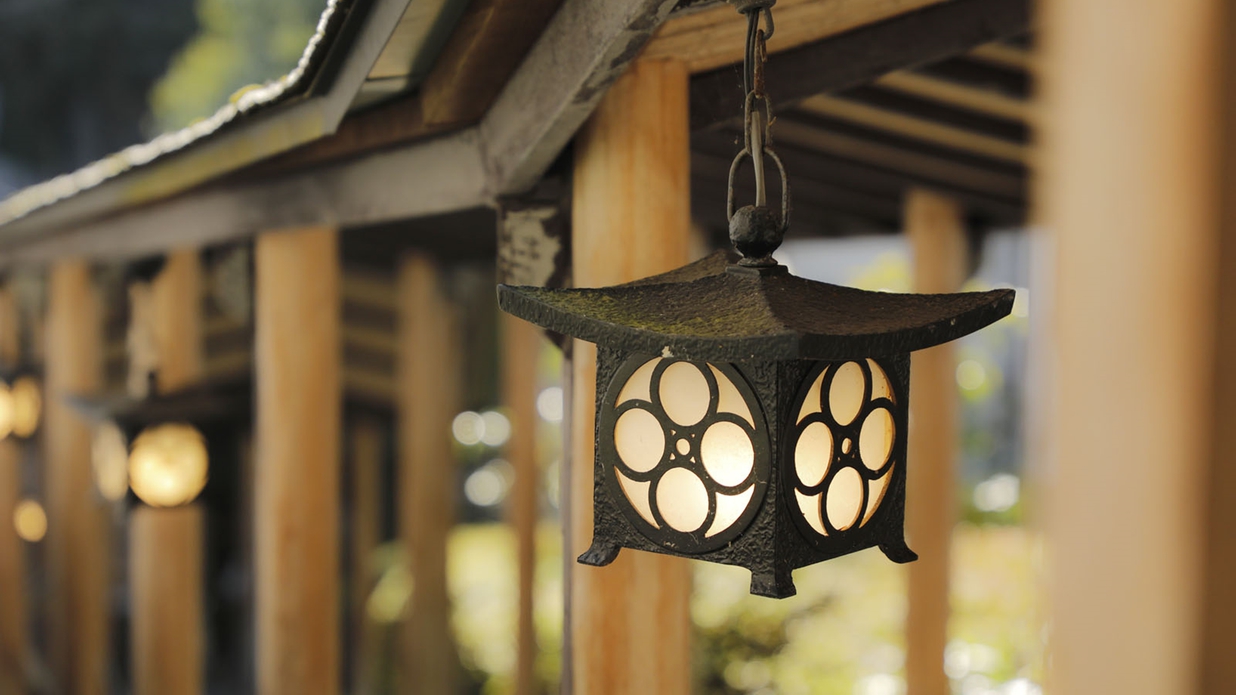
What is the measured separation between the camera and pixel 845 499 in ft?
5.40

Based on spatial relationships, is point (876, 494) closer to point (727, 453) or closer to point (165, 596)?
point (727, 453)

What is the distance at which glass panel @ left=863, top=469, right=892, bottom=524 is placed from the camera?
1.71m

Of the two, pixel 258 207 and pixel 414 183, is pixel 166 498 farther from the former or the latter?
pixel 414 183

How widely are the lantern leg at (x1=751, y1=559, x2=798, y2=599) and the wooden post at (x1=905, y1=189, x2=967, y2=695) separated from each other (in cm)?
378

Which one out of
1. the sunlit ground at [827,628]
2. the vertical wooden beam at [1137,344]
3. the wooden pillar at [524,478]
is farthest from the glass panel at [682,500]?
the sunlit ground at [827,628]

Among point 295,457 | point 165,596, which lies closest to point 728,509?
point 295,457

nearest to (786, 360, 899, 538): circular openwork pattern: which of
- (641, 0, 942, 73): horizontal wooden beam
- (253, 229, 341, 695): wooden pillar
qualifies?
(641, 0, 942, 73): horizontal wooden beam

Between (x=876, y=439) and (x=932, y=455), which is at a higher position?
(x=876, y=439)

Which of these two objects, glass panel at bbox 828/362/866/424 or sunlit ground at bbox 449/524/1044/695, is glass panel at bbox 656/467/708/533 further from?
sunlit ground at bbox 449/524/1044/695

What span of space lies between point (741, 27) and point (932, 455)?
3471mm

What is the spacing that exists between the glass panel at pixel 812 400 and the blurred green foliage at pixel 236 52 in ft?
57.6

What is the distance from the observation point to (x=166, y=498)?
4.30 metres

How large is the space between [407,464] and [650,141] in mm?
5200

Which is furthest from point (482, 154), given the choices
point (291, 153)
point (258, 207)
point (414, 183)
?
point (258, 207)
